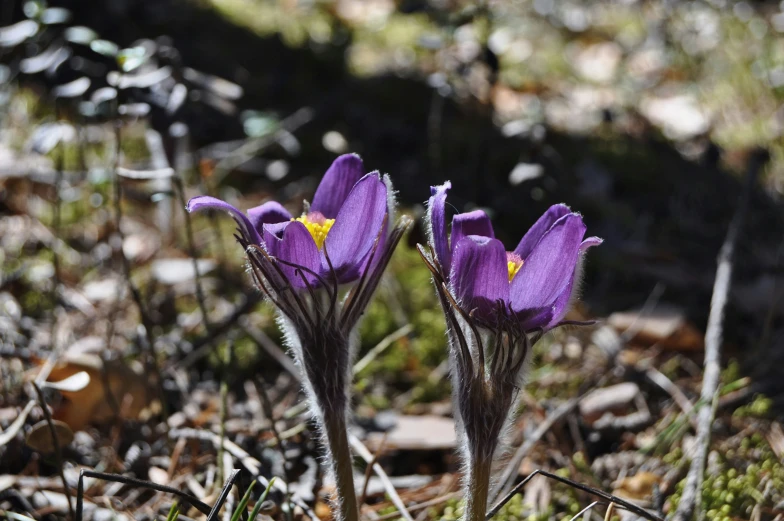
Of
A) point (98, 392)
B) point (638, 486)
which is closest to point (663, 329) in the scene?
point (638, 486)

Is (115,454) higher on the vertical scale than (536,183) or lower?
lower

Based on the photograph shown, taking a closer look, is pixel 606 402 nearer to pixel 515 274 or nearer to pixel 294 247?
pixel 515 274

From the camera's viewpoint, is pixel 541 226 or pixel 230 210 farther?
pixel 541 226

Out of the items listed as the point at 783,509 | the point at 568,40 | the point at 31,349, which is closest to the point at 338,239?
the point at 783,509

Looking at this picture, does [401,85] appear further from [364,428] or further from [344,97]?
[364,428]

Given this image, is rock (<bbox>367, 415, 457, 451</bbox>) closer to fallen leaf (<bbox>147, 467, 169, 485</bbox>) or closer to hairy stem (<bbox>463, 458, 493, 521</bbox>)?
fallen leaf (<bbox>147, 467, 169, 485</bbox>)

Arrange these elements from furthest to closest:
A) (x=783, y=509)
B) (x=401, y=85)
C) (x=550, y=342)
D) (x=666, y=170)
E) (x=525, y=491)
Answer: (x=401, y=85) → (x=666, y=170) → (x=550, y=342) → (x=525, y=491) → (x=783, y=509)
